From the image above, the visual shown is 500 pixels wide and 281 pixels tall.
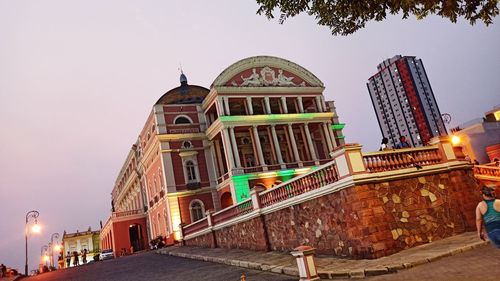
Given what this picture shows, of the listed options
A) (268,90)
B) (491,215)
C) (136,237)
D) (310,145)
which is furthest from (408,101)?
(491,215)

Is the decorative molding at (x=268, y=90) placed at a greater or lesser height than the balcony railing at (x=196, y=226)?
greater

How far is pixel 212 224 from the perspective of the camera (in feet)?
67.5

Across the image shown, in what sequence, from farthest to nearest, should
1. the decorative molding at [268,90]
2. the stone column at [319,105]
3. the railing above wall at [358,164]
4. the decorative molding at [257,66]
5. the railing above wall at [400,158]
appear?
1. the stone column at [319,105]
2. the decorative molding at [257,66]
3. the decorative molding at [268,90]
4. the railing above wall at [400,158]
5. the railing above wall at [358,164]

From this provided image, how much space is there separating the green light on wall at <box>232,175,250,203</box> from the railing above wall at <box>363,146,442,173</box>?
19.2 metres

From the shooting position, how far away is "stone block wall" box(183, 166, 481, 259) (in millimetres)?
10039

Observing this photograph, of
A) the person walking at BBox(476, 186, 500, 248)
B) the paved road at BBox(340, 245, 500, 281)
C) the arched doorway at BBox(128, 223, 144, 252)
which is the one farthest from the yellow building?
the person walking at BBox(476, 186, 500, 248)

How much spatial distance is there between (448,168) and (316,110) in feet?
78.0

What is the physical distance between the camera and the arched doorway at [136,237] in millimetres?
42219

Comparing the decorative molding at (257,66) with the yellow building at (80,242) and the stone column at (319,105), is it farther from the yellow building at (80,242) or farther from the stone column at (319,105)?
the yellow building at (80,242)

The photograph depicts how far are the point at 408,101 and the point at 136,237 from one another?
82.9 meters

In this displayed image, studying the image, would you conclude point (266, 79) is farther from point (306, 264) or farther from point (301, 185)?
point (306, 264)

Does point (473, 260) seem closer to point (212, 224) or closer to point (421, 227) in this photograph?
point (421, 227)

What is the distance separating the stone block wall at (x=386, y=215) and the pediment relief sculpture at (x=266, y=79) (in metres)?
21.1

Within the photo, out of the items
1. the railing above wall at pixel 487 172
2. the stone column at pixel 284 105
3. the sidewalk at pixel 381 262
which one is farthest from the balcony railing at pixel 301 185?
the stone column at pixel 284 105
